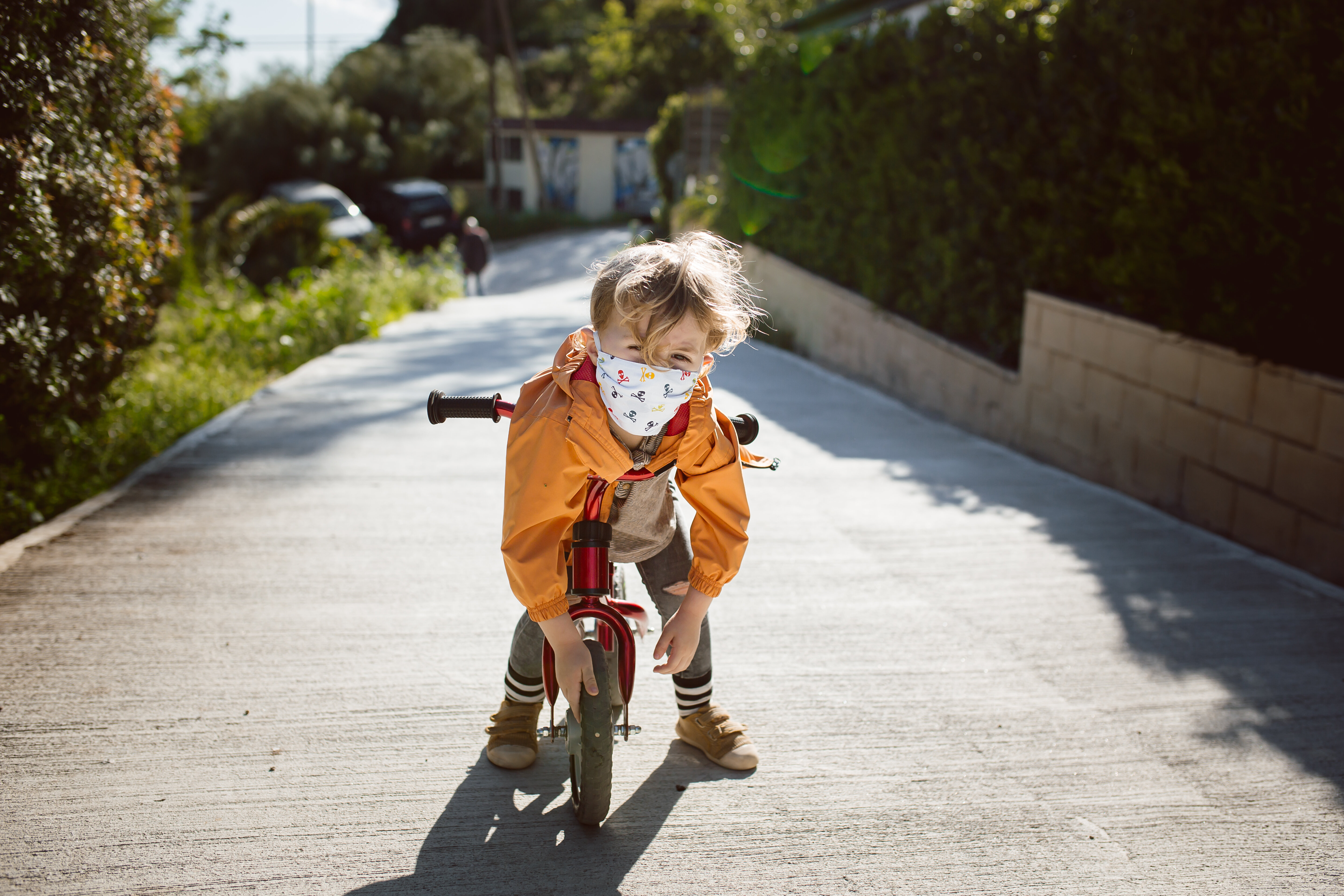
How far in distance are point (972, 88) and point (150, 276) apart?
6.00 m

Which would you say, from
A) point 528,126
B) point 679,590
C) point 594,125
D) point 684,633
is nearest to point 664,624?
point 679,590

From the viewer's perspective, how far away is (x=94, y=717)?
10.3 ft

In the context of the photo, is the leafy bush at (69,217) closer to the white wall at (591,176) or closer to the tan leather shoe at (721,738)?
the tan leather shoe at (721,738)

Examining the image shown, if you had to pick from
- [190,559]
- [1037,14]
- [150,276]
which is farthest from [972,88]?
[190,559]

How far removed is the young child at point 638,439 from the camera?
7.53 ft

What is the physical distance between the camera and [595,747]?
249 centimetres

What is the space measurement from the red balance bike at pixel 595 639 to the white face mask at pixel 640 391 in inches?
5.8

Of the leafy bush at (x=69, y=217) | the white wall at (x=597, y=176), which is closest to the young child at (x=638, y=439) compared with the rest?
the leafy bush at (x=69, y=217)

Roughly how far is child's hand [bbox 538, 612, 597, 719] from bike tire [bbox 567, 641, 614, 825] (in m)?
0.03

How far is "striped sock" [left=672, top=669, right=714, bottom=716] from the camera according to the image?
2.96m

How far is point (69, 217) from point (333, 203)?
23260 mm

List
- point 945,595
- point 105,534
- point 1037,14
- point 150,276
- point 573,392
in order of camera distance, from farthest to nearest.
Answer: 1. point 1037,14
2. point 150,276
3. point 105,534
4. point 945,595
5. point 573,392

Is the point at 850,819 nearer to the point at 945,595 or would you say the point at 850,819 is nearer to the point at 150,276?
the point at 945,595

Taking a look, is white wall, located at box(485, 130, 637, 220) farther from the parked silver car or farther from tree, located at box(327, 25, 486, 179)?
the parked silver car
